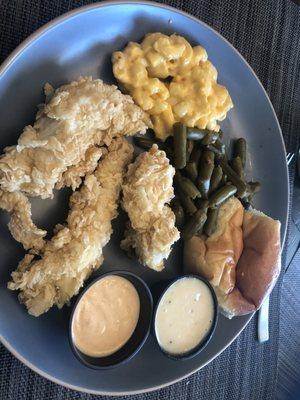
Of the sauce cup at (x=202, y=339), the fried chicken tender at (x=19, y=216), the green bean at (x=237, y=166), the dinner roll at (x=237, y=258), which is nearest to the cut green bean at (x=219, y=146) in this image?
the green bean at (x=237, y=166)

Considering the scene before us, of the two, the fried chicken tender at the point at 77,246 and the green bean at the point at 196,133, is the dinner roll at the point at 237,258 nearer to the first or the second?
the green bean at the point at 196,133

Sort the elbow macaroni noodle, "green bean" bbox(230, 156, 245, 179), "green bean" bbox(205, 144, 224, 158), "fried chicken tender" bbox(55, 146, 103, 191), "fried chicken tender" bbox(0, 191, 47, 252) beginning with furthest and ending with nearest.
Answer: "green bean" bbox(230, 156, 245, 179) → "green bean" bbox(205, 144, 224, 158) → the elbow macaroni noodle → "fried chicken tender" bbox(55, 146, 103, 191) → "fried chicken tender" bbox(0, 191, 47, 252)

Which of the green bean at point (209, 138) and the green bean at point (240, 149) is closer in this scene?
the green bean at point (209, 138)

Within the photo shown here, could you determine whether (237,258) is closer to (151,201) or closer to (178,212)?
(178,212)

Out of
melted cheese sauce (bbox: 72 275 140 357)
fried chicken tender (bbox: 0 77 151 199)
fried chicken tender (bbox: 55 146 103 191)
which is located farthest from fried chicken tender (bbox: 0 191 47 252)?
melted cheese sauce (bbox: 72 275 140 357)

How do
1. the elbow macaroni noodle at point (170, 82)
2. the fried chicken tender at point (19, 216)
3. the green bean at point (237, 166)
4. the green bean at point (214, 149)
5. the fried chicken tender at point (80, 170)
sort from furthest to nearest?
1. the green bean at point (237, 166)
2. the green bean at point (214, 149)
3. the elbow macaroni noodle at point (170, 82)
4. the fried chicken tender at point (80, 170)
5. the fried chicken tender at point (19, 216)

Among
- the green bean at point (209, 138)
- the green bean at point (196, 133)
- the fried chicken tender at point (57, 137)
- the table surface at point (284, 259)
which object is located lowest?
the table surface at point (284, 259)

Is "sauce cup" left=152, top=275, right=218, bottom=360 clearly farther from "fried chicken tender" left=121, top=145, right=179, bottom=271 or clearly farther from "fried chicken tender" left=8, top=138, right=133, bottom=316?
"fried chicken tender" left=8, top=138, right=133, bottom=316
